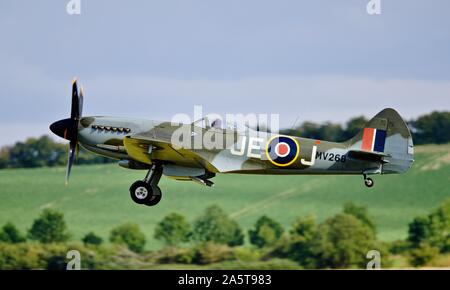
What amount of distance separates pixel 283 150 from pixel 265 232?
24583mm

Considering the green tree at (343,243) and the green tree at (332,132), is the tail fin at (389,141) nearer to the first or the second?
the green tree at (332,132)

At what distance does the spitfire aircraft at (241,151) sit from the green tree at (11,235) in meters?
24.0

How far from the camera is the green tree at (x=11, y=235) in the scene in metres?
40.6

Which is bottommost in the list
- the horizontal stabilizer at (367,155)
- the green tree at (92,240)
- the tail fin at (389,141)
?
the green tree at (92,240)

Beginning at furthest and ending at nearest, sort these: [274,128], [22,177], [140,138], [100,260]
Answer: [100,260]
[22,177]
[274,128]
[140,138]

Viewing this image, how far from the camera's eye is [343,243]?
3844cm

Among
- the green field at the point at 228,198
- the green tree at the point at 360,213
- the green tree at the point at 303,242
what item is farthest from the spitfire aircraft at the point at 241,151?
the green tree at the point at 360,213

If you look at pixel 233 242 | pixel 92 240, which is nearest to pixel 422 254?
pixel 233 242

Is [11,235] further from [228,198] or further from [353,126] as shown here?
[353,126]

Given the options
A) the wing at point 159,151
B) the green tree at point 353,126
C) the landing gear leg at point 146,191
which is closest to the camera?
the wing at point 159,151
